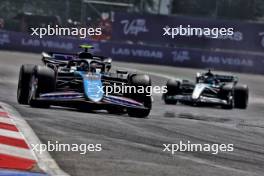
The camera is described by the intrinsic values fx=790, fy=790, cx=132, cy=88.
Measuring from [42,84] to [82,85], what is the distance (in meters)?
0.81

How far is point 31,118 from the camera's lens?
1123 cm

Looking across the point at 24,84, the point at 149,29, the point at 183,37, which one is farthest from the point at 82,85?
the point at 149,29

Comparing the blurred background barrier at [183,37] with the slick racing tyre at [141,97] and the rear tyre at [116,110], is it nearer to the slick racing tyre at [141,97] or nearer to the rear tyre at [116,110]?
the rear tyre at [116,110]

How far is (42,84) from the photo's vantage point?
1333 cm

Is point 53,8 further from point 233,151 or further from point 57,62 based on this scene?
point 233,151

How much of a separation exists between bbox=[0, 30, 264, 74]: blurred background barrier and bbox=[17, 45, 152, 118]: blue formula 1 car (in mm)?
24407

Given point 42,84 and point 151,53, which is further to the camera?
point 151,53

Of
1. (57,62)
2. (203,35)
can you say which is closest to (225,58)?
(203,35)

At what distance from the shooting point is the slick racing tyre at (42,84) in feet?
43.8

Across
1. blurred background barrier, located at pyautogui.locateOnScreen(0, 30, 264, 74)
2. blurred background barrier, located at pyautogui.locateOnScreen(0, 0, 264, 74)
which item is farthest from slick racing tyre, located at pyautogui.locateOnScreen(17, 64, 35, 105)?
blurred background barrier, located at pyautogui.locateOnScreen(0, 30, 264, 74)

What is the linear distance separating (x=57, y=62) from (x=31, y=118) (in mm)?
3861

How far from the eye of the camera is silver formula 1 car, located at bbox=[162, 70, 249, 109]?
61.5 feet

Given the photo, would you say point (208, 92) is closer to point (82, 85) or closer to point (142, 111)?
point (142, 111)

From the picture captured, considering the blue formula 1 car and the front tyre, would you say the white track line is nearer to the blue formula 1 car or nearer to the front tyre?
the blue formula 1 car
